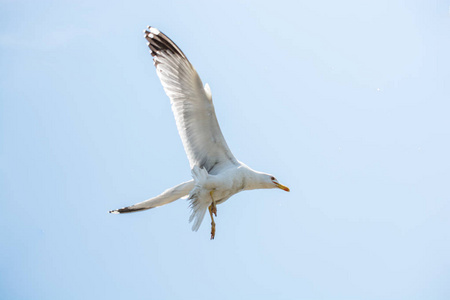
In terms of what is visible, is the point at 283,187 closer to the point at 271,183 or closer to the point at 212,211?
the point at 271,183

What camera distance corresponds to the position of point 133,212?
10148 mm

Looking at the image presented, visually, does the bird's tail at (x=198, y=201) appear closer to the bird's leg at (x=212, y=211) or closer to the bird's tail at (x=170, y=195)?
the bird's leg at (x=212, y=211)

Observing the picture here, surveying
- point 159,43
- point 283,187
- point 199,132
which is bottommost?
point 283,187

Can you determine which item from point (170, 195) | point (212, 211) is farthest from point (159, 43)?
point (212, 211)

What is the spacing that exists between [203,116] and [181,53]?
85 centimetres

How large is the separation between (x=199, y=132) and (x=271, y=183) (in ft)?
3.76

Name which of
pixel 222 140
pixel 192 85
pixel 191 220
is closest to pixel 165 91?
pixel 192 85

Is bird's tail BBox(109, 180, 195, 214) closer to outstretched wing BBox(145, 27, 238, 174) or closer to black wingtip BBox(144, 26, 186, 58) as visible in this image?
outstretched wing BBox(145, 27, 238, 174)

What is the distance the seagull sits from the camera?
9.12 meters

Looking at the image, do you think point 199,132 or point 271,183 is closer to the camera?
point 199,132

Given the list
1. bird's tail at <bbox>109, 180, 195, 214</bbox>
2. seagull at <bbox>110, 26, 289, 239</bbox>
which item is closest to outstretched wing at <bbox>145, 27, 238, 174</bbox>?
seagull at <bbox>110, 26, 289, 239</bbox>

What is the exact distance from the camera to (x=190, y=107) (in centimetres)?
937

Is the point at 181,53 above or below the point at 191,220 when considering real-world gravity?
above

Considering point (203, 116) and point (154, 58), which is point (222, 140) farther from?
point (154, 58)
